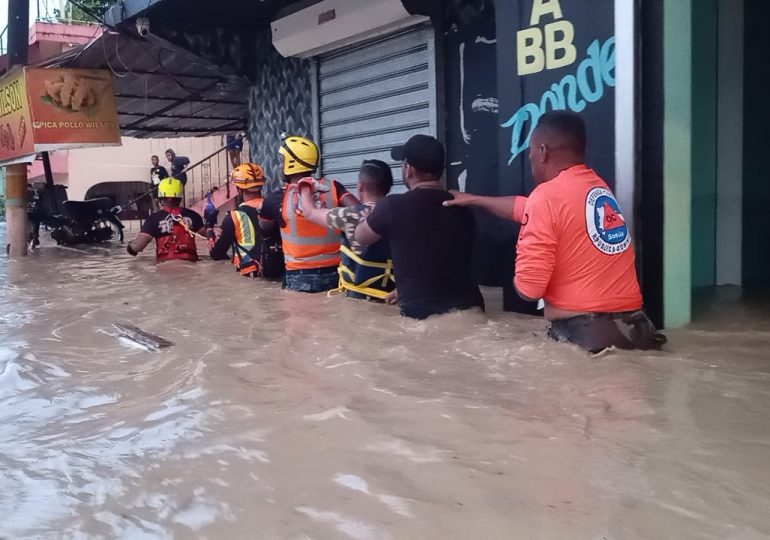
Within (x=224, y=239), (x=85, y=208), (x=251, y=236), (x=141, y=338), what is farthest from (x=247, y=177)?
(x=85, y=208)

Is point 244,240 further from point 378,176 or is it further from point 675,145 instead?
point 675,145

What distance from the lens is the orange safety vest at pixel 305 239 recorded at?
614 centimetres

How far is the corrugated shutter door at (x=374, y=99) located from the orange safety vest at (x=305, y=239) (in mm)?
1812

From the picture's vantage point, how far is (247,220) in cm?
720

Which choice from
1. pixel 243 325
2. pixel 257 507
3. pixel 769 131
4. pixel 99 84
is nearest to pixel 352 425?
pixel 257 507

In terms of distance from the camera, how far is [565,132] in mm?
3975

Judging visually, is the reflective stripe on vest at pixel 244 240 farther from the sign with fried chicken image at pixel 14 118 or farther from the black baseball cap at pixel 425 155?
the sign with fried chicken image at pixel 14 118

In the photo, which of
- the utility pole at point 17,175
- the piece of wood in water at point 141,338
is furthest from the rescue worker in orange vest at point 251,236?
the utility pole at point 17,175

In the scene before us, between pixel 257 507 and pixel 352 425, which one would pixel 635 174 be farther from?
pixel 257 507

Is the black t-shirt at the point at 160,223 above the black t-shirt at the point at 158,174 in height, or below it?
below

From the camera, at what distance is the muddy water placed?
84.6 inches

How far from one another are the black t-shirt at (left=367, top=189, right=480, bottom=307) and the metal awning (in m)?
6.24

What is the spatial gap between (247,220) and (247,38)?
14.0 feet

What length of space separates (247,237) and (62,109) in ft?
Result: 13.2
